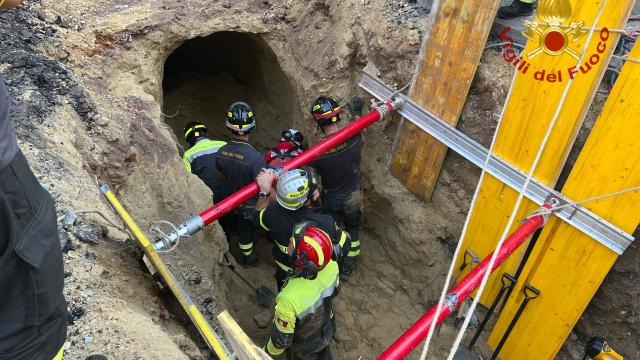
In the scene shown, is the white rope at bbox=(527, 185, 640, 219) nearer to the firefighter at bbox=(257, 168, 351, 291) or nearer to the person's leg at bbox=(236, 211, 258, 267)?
the firefighter at bbox=(257, 168, 351, 291)

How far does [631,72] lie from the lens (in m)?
3.27

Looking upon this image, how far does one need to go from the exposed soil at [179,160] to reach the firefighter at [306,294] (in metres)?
0.66

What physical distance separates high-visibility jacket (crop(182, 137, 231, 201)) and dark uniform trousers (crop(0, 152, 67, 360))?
3745 millimetres

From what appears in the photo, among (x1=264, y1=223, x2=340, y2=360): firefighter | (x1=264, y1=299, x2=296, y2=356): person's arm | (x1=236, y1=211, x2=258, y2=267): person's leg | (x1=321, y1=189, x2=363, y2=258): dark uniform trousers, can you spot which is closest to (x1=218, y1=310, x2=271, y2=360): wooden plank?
(x1=264, y1=223, x2=340, y2=360): firefighter

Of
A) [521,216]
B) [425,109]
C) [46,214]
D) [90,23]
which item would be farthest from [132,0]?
[521,216]

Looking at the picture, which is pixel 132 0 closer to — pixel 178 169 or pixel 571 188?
pixel 178 169

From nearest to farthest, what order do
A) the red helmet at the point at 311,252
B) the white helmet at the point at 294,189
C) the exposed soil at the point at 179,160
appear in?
the exposed soil at the point at 179,160, the red helmet at the point at 311,252, the white helmet at the point at 294,189

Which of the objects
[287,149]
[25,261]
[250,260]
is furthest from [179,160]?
[25,261]

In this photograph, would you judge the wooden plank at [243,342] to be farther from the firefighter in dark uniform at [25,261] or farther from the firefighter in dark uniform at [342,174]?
the firefighter in dark uniform at [342,174]

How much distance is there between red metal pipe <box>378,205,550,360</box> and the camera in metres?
3.00

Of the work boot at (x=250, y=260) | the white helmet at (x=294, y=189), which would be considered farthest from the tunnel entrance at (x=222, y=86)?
the white helmet at (x=294, y=189)

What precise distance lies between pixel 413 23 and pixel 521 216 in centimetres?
234

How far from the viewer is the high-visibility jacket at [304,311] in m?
3.60

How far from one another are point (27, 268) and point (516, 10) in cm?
447
